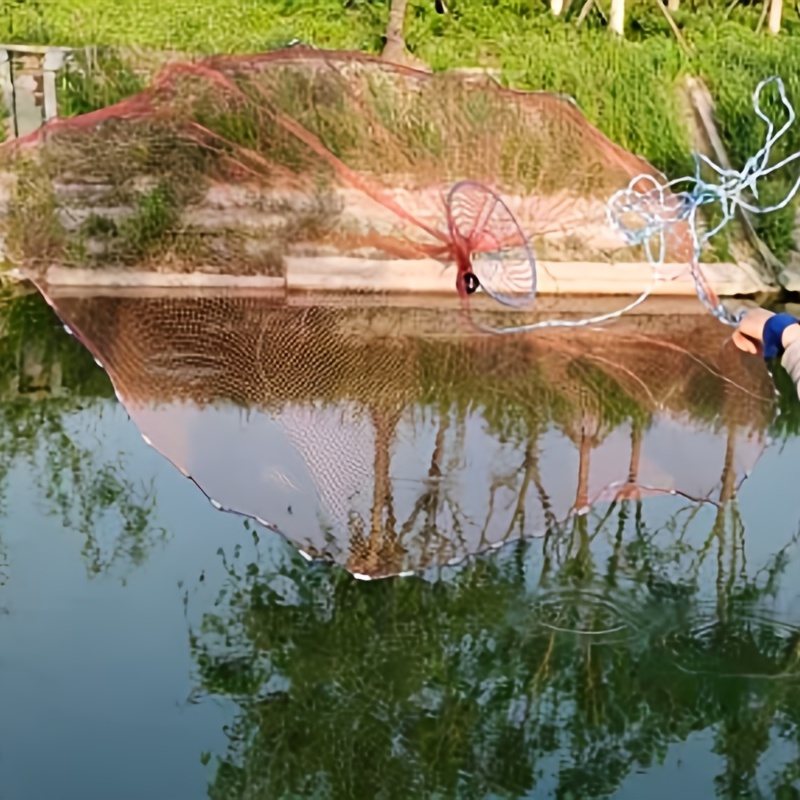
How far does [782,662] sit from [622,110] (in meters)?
4.33

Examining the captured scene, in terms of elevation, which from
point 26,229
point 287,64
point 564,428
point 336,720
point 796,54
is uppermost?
point 796,54

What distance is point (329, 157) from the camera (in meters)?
3.44

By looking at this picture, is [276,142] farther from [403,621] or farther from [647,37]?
[647,37]

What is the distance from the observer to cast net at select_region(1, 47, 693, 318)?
3.43m

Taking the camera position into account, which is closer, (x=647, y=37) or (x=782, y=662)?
(x=782, y=662)

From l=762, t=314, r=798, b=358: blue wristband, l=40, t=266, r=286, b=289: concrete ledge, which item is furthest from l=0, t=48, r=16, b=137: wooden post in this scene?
l=762, t=314, r=798, b=358: blue wristband

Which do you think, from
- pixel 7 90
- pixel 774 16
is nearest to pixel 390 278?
pixel 7 90

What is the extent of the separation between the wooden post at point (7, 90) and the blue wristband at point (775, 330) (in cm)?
512

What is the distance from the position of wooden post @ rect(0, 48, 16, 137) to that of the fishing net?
349cm

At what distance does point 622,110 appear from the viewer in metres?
7.17

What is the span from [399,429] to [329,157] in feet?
2.53

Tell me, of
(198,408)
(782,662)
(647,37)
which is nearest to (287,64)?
(198,408)

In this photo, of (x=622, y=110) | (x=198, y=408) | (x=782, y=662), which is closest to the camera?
(x=198, y=408)

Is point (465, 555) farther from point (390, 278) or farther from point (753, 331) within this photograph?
point (390, 278)
